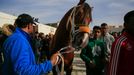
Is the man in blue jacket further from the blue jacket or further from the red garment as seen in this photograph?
the red garment

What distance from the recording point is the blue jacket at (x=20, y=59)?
13.2 ft

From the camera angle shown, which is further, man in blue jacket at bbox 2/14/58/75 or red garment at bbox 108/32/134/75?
red garment at bbox 108/32/134/75

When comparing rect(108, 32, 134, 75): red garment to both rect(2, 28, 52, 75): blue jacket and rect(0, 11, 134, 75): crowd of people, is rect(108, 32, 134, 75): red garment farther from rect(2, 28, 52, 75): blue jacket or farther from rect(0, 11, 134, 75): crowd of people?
rect(2, 28, 52, 75): blue jacket

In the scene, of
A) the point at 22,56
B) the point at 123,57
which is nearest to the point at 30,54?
the point at 22,56

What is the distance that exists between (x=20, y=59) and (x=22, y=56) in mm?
47

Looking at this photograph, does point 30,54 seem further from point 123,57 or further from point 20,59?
point 123,57

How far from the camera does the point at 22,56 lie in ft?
13.3

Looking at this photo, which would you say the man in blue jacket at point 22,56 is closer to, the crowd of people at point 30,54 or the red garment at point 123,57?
the crowd of people at point 30,54

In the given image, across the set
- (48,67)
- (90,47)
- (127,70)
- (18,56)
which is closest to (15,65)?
(18,56)

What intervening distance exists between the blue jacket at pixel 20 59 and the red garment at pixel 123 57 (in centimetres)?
81

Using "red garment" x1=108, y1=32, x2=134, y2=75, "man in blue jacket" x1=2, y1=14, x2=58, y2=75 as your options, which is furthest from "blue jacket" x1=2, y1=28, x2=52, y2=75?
"red garment" x1=108, y1=32, x2=134, y2=75

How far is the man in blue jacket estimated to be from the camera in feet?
13.2

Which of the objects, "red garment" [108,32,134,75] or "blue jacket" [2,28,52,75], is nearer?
"blue jacket" [2,28,52,75]

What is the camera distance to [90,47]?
28.1 ft
